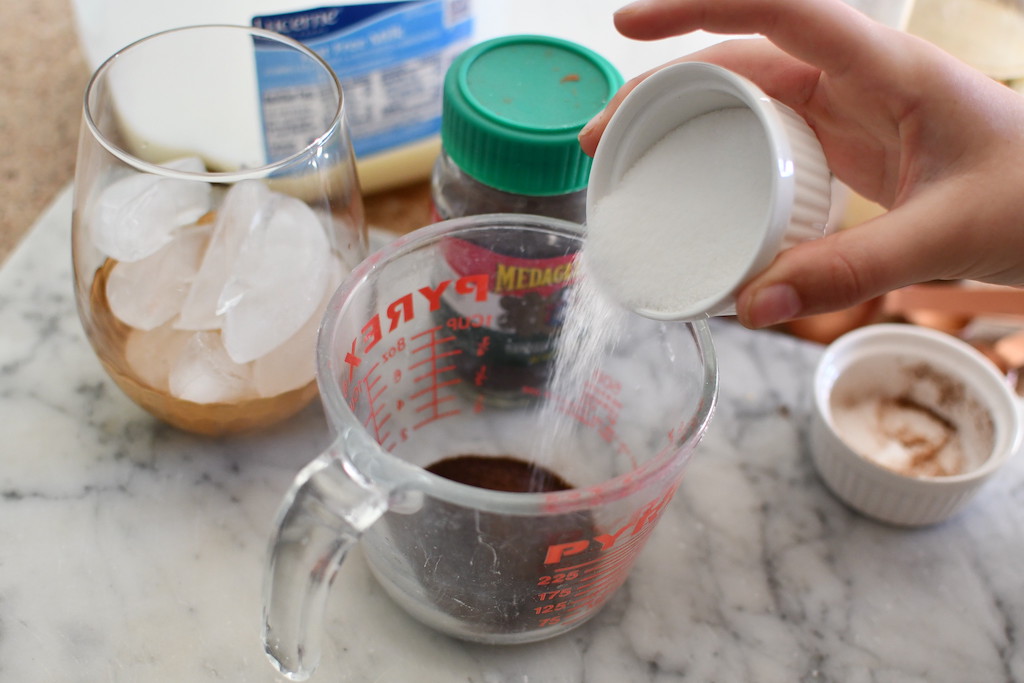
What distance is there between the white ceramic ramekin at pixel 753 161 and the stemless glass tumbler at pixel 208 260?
18cm

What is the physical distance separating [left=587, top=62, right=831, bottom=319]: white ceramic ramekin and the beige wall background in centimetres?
58

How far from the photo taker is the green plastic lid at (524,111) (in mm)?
608

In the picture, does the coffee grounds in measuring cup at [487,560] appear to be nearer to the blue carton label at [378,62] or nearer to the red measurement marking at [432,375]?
the red measurement marking at [432,375]

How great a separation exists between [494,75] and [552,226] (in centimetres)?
12

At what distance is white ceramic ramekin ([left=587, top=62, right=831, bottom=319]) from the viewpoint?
1.43 feet

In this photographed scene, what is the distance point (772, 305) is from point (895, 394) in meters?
0.37

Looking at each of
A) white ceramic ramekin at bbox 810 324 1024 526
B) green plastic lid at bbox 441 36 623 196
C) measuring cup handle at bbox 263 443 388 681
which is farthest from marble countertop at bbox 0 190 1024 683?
green plastic lid at bbox 441 36 623 196

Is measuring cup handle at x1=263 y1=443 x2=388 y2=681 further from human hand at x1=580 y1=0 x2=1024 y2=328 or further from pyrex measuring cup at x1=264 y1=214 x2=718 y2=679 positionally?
human hand at x1=580 y1=0 x2=1024 y2=328

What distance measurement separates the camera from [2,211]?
87cm

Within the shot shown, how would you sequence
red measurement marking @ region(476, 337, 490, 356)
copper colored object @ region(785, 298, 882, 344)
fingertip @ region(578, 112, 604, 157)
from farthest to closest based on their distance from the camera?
copper colored object @ region(785, 298, 882, 344), red measurement marking @ region(476, 337, 490, 356), fingertip @ region(578, 112, 604, 157)

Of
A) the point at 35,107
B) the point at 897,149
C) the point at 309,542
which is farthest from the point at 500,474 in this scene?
the point at 35,107

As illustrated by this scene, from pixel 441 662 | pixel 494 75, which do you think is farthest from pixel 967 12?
pixel 441 662

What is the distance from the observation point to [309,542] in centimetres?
45

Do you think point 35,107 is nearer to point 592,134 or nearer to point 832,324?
point 592,134
